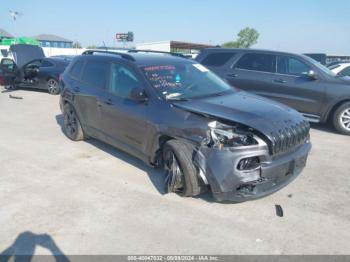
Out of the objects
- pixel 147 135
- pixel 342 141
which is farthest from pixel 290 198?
pixel 342 141

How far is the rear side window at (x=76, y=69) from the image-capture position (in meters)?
5.90

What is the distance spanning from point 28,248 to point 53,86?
419 inches

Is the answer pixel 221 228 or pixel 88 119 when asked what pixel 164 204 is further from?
pixel 88 119

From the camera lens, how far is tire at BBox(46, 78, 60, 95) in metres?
12.6

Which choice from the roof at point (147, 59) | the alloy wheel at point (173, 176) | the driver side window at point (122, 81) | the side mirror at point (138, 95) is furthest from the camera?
the roof at point (147, 59)

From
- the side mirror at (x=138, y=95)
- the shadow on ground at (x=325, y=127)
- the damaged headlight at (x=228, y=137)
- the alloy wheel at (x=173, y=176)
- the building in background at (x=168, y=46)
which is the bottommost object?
the shadow on ground at (x=325, y=127)

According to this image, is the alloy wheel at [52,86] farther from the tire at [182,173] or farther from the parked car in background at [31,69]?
the tire at [182,173]

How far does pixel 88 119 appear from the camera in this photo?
558 cm

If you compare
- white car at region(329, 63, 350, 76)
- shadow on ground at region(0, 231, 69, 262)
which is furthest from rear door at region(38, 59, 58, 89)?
shadow on ground at region(0, 231, 69, 262)

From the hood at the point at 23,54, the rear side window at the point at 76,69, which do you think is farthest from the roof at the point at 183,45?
the rear side window at the point at 76,69

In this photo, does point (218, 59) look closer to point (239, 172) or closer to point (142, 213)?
point (239, 172)

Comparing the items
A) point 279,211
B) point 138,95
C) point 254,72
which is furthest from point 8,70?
point 279,211

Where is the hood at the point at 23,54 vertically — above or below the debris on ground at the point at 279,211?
above

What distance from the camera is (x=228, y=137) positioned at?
3412 mm
